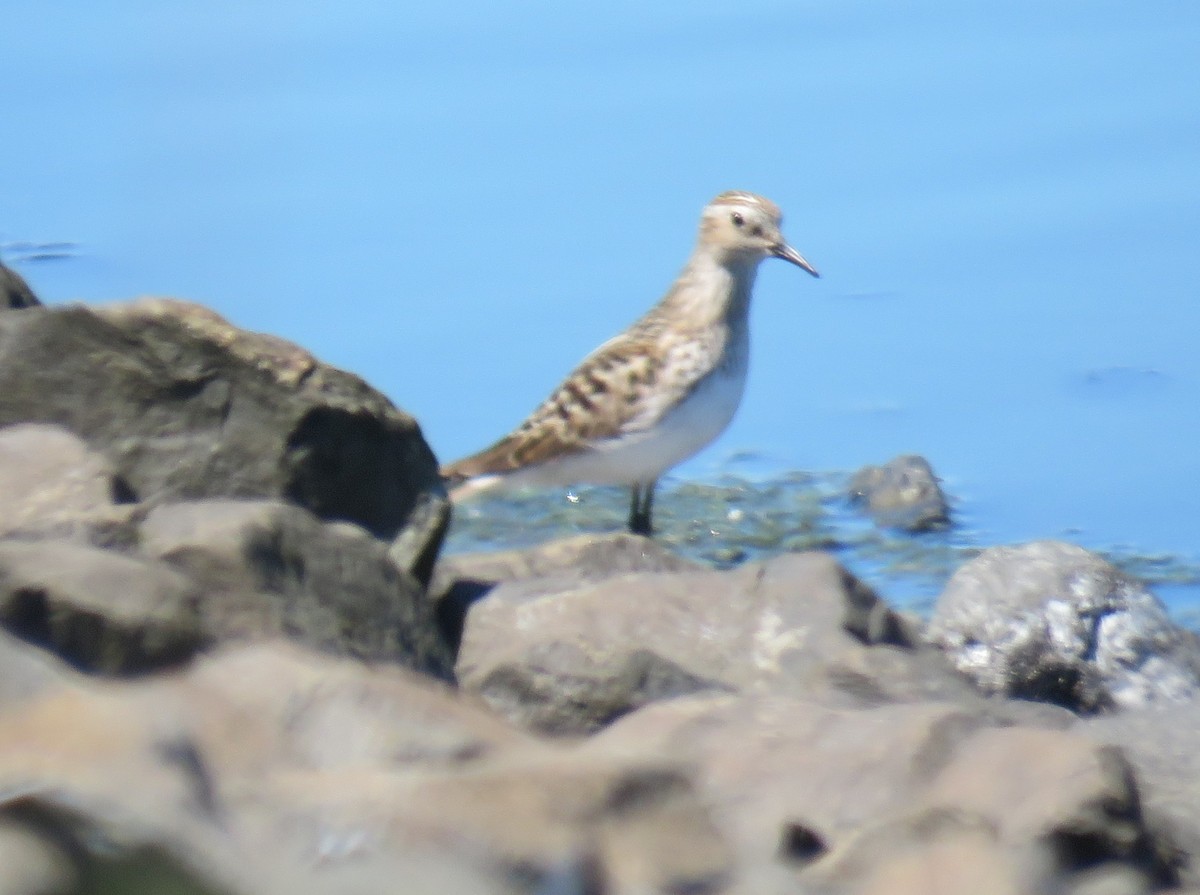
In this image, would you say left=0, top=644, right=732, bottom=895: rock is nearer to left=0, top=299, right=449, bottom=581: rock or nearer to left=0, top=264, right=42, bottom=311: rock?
left=0, top=299, right=449, bottom=581: rock

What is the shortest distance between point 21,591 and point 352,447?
1613 mm

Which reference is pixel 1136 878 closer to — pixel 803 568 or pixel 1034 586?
pixel 803 568

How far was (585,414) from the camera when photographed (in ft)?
24.0

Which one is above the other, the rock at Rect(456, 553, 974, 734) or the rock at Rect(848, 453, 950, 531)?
the rock at Rect(456, 553, 974, 734)

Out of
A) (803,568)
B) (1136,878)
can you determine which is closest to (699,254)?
(803,568)

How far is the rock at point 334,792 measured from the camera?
8.28 ft

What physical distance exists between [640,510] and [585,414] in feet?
2.29

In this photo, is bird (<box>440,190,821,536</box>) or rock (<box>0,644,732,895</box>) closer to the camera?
rock (<box>0,644,732,895</box>)

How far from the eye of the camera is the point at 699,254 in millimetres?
7938

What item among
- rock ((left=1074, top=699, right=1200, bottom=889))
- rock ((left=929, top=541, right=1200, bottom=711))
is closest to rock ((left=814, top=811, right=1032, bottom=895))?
rock ((left=1074, top=699, right=1200, bottom=889))

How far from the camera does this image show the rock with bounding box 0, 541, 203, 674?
3.54 metres

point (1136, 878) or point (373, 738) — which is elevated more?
point (373, 738)

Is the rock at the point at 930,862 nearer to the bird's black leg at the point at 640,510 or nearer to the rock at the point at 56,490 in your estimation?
the rock at the point at 56,490

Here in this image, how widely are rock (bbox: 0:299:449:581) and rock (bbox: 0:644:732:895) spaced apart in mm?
1668
